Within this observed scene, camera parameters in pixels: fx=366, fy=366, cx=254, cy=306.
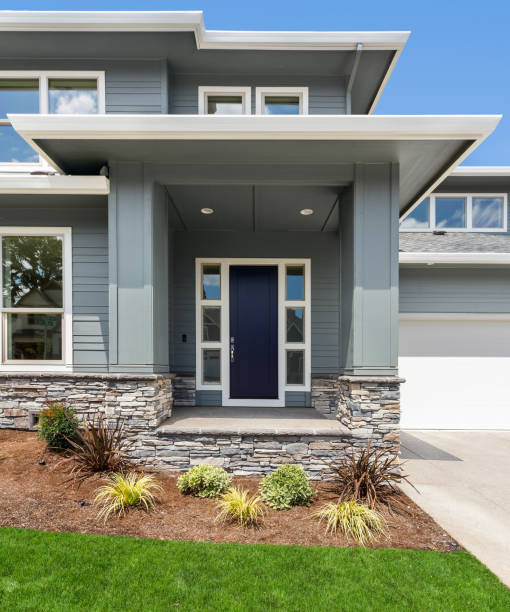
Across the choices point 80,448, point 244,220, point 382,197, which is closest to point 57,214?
point 244,220

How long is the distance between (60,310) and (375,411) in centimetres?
426

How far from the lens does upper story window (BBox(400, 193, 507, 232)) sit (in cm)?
794

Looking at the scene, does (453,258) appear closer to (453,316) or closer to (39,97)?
(453,316)

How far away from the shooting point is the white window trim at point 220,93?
5.59 metres

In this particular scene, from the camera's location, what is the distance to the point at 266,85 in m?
5.65

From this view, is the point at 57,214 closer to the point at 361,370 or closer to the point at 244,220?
the point at 244,220

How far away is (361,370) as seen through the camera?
4.24 m

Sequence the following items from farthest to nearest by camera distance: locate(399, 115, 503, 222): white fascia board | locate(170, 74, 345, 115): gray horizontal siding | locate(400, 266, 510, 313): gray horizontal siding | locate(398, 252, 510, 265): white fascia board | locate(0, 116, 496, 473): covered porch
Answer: locate(400, 266, 510, 313): gray horizontal siding, locate(398, 252, 510, 265): white fascia board, locate(170, 74, 345, 115): gray horizontal siding, locate(0, 116, 496, 473): covered porch, locate(399, 115, 503, 222): white fascia board

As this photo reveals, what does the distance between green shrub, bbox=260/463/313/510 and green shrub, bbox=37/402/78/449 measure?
7.22 feet

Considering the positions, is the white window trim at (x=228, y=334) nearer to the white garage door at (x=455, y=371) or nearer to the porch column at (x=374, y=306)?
the porch column at (x=374, y=306)

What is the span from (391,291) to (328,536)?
264 centimetres

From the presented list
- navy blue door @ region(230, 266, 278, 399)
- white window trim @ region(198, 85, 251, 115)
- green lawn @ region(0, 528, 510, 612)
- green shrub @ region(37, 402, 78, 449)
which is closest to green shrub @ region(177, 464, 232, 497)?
green lawn @ region(0, 528, 510, 612)

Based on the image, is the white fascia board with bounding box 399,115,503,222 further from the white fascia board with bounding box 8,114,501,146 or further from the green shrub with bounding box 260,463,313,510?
the green shrub with bounding box 260,463,313,510

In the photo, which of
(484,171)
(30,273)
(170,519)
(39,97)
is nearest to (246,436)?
(170,519)
